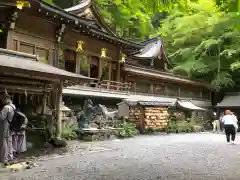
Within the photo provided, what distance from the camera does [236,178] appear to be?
7.07m

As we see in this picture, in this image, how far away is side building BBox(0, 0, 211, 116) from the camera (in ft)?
49.2

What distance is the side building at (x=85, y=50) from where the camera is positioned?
1499 cm

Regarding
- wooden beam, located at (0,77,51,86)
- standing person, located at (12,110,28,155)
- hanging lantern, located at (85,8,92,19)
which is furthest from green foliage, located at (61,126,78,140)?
hanging lantern, located at (85,8,92,19)

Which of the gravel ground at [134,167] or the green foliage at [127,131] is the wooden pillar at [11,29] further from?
the green foliage at [127,131]

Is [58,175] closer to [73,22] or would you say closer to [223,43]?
[73,22]

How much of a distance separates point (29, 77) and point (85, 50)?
375 inches

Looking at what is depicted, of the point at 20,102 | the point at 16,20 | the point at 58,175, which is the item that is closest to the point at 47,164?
the point at 58,175

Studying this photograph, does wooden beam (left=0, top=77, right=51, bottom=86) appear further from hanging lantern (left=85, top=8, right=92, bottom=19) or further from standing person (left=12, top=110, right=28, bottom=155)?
hanging lantern (left=85, top=8, right=92, bottom=19)

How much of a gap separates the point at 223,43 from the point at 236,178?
26.9 meters

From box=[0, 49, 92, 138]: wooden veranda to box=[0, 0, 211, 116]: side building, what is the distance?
101 inches

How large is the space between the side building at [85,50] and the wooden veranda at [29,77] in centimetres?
255

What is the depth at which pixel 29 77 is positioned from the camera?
10.7m

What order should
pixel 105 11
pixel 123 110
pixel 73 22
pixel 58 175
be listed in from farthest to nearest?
1. pixel 105 11
2. pixel 123 110
3. pixel 73 22
4. pixel 58 175

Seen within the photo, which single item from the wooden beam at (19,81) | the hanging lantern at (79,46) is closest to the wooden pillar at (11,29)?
the wooden beam at (19,81)
